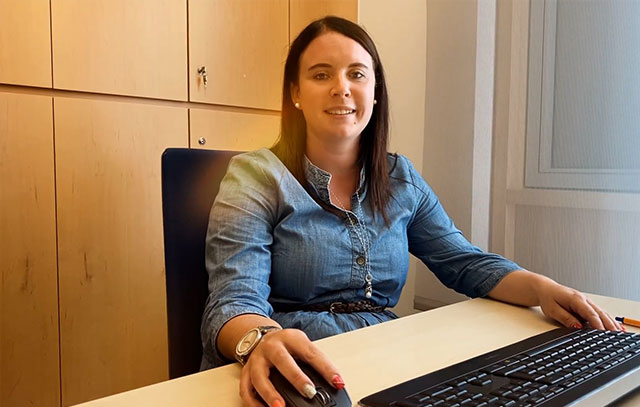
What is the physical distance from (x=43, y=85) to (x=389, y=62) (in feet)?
3.96

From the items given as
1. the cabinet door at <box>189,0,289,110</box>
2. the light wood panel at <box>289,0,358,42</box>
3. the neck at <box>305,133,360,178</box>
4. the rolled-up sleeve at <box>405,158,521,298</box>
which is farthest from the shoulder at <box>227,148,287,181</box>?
the light wood panel at <box>289,0,358,42</box>

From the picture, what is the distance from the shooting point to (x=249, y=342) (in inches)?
30.5

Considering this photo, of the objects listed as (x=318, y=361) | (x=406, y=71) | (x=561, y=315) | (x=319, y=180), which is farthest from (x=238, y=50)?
(x=318, y=361)

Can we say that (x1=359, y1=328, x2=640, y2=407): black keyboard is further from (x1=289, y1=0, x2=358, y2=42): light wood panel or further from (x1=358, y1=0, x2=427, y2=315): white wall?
(x1=289, y1=0, x2=358, y2=42): light wood panel

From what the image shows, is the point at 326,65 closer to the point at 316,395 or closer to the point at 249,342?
the point at 249,342

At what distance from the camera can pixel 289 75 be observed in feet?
4.42

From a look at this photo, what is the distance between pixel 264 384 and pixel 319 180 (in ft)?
2.14

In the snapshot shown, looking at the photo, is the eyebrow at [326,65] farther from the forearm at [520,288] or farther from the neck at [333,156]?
the forearm at [520,288]

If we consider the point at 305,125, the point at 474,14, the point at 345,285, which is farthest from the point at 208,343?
the point at 474,14

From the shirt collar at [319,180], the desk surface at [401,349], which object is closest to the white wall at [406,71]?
the shirt collar at [319,180]

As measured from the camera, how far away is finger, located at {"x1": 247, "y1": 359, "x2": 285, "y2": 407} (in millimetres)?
626

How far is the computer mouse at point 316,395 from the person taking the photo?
24.3 inches

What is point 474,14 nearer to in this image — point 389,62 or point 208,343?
point 389,62

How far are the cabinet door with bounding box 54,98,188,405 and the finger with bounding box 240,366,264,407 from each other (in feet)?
4.25
